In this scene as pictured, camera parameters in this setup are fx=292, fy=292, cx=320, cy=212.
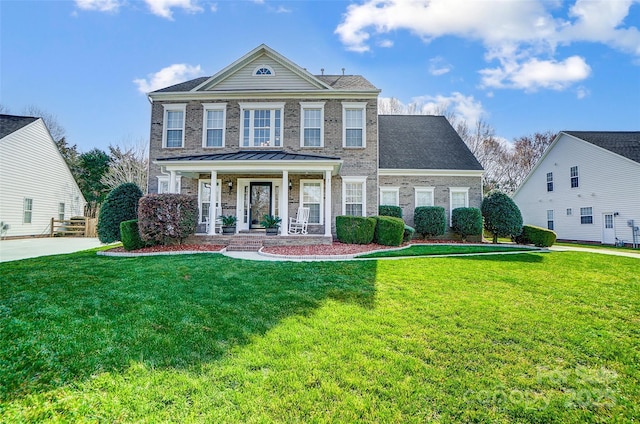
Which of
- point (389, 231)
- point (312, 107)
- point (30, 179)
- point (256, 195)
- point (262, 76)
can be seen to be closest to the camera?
point (389, 231)

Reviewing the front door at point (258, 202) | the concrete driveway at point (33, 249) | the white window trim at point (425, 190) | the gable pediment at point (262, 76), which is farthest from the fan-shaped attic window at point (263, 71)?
the concrete driveway at point (33, 249)

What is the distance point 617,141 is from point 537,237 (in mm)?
11427

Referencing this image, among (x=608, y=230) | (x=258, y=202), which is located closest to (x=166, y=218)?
(x=258, y=202)

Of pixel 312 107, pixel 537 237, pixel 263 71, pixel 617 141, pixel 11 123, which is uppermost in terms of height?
pixel 263 71

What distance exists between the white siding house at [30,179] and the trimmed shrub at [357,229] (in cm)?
1931

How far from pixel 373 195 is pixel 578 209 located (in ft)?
48.5

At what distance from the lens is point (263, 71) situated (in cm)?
1434

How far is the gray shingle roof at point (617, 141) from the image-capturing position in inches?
653

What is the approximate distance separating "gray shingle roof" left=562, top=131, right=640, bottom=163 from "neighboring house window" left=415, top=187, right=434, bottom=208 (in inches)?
446

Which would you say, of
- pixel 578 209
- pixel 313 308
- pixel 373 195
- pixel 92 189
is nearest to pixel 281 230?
pixel 373 195

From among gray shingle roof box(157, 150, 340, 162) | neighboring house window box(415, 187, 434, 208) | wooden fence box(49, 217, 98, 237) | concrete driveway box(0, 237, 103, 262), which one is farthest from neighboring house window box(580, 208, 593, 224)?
wooden fence box(49, 217, 98, 237)

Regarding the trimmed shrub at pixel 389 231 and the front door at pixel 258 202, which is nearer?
the trimmed shrub at pixel 389 231

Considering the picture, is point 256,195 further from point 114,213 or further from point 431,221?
point 431,221

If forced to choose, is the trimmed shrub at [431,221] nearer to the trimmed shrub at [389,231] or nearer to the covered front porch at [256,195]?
the trimmed shrub at [389,231]
